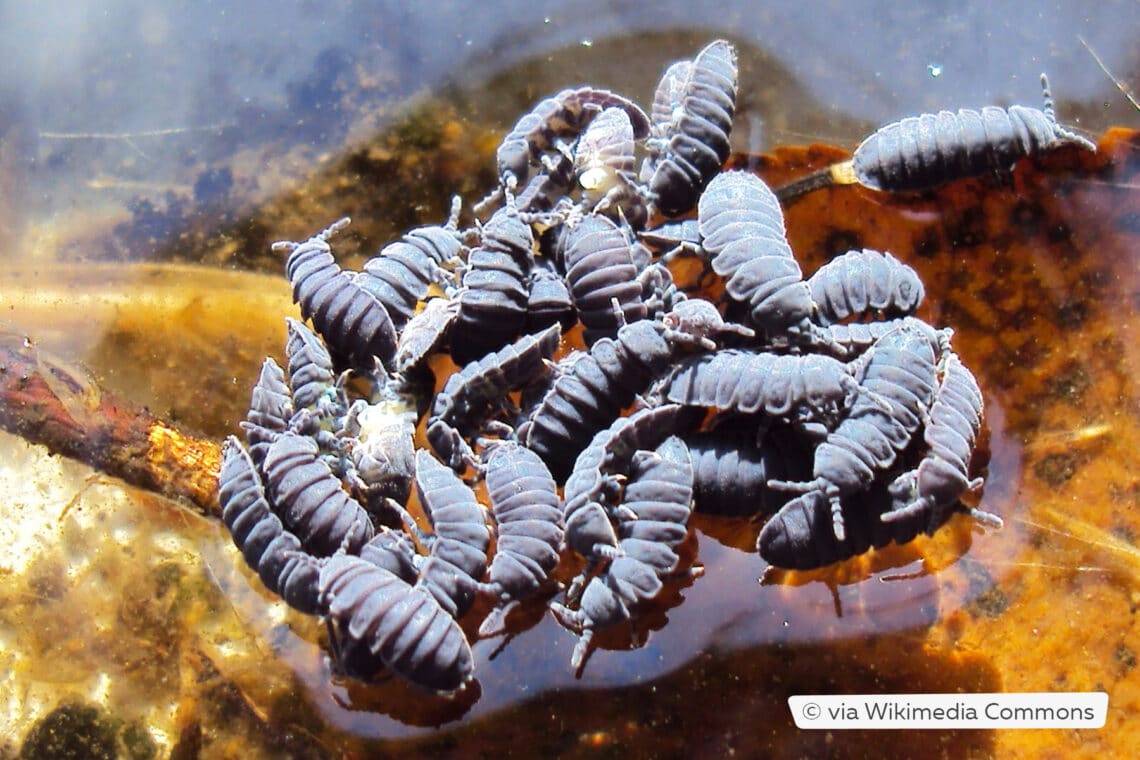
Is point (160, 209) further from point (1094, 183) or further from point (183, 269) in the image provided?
point (1094, 183)

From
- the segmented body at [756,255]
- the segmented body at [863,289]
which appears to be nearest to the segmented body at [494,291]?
the segmented body at [756,255]

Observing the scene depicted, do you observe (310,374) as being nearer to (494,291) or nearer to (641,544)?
(494,291)

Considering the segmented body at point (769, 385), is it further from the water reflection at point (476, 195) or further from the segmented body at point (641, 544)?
the water reflection at point (476, 195)

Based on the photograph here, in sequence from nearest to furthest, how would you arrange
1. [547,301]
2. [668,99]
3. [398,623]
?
[398,623], [547,301], [668,99]

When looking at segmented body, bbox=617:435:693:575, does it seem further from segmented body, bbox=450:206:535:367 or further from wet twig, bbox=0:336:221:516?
wet twig, bbox=0:336:221:516

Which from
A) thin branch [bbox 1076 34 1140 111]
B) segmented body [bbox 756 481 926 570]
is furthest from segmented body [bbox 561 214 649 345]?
thin branch [bbox 1076 34 1140 111]

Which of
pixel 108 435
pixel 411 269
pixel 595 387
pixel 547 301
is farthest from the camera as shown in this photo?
pixel 108 435

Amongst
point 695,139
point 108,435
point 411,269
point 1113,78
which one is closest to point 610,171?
point 695,139
